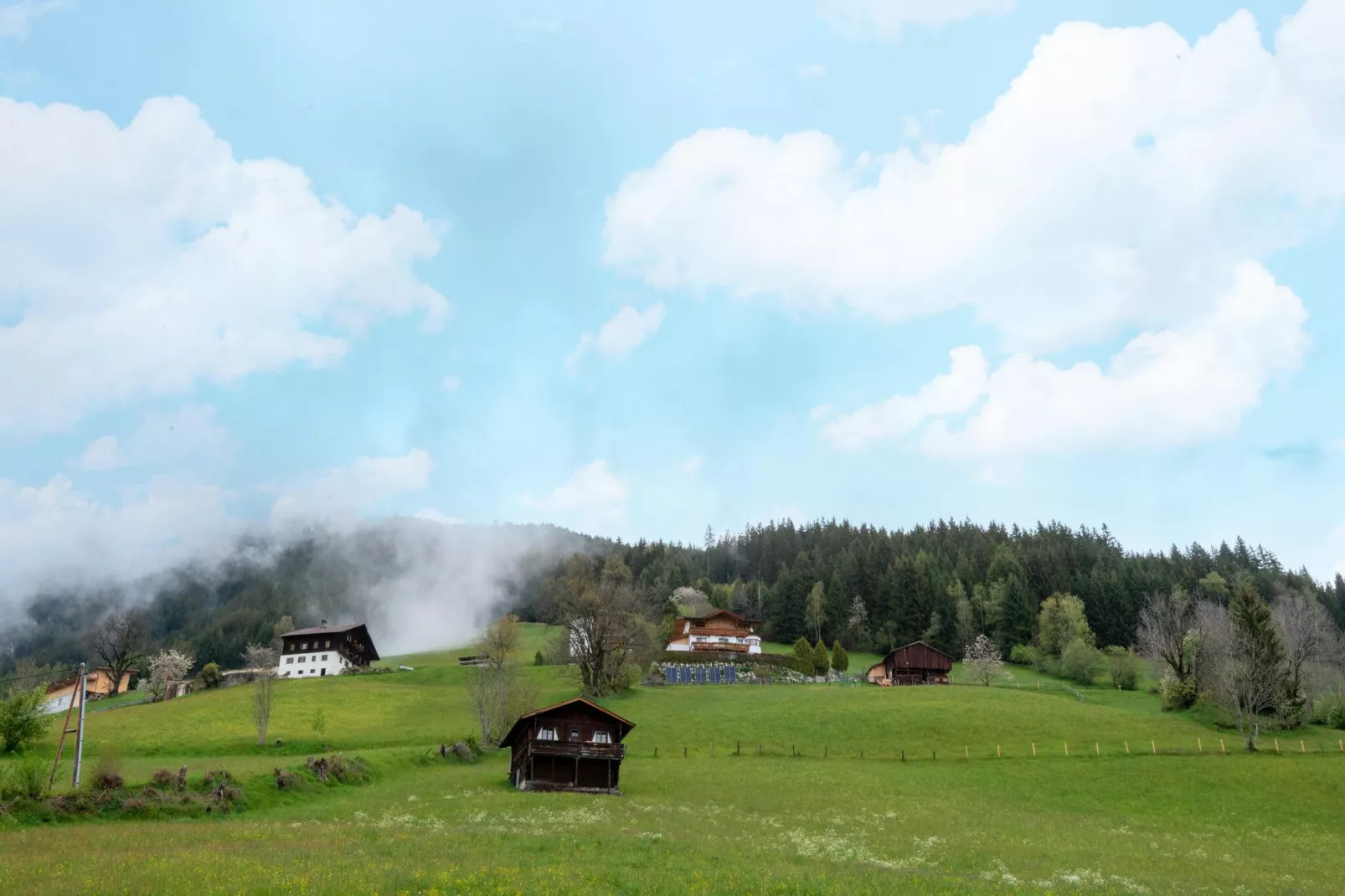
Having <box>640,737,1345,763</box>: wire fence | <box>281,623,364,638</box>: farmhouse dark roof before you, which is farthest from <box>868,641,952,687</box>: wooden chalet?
<box>281,623,364,638</box>: farmhouse dark roof

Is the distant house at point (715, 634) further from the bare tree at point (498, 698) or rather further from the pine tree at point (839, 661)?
the bare tree at point (498, 698)

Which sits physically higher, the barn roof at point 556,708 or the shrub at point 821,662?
the barn roof at point 556,708

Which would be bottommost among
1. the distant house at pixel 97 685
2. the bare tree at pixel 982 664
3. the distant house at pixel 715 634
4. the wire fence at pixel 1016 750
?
the distant house at pixel 97 685

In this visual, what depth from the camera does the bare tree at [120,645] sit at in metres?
123

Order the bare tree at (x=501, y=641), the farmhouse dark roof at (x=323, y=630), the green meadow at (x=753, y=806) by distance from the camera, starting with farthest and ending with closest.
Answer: the farmhouse dark roof at (x=323, y=630) < the bare tree at (x=501, y=641) < the green meadow at (x=753, y=806)

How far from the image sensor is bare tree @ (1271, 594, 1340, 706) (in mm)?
67769

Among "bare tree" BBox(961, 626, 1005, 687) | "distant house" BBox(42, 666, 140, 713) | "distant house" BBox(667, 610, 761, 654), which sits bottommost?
"distant house" BBox(42, 666, 140, 713)

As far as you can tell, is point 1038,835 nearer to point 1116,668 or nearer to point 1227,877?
point 1227,877

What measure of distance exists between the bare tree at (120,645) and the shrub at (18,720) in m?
80.5

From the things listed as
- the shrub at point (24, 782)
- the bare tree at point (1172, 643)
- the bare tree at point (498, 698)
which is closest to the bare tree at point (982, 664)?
the bare tree at point (1172, 643)

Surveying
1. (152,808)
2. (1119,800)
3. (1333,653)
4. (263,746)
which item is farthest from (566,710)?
(1333,653)

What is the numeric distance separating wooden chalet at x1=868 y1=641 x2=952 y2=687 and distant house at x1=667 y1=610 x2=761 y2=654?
2304cm

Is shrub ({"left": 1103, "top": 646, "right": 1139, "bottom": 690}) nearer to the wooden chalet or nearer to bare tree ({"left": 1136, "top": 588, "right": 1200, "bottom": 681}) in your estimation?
bare tree ({"left": 1136, "top": 588, "right": 1200, "bottom": 681})

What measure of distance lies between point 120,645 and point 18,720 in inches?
3320
